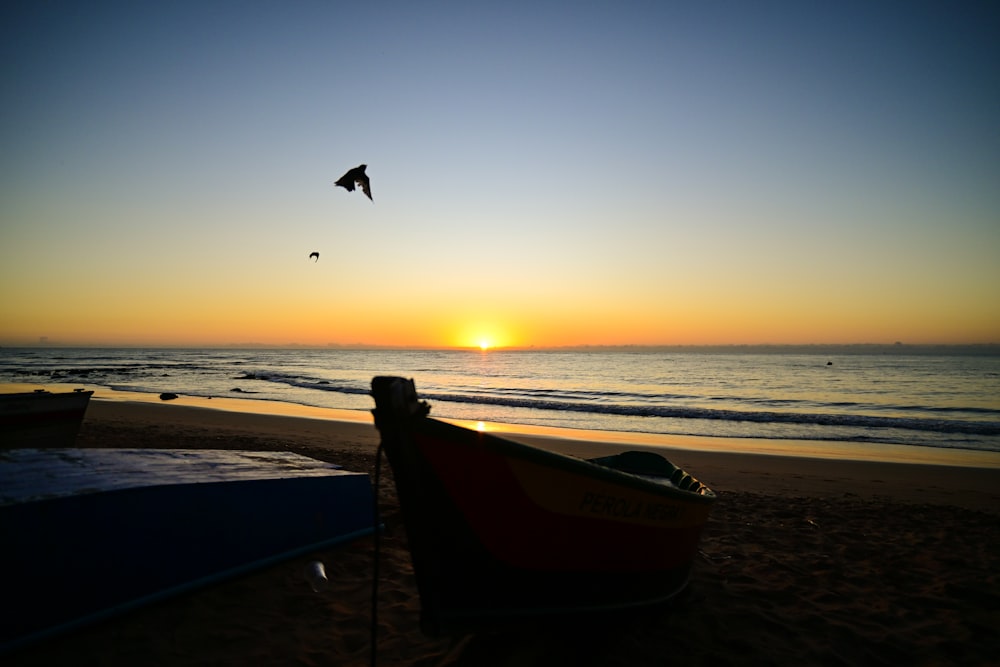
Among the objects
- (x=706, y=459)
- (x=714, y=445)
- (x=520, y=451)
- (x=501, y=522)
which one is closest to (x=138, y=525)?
(x=501, y=522)

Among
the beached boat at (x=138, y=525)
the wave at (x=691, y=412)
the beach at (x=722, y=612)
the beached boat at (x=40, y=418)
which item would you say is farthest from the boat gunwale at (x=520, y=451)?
the wave at (x=691, y=412)

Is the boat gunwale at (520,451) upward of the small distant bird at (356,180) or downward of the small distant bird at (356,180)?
downward

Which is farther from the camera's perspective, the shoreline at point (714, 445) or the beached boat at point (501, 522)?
the shoreline at point (714, 445)

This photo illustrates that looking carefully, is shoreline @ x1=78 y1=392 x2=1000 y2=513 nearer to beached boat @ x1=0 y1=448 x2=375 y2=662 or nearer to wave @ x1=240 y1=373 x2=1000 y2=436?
beached boat @ x1=0 y1=448 x2=375 y2=662

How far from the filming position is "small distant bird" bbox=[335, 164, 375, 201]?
778 centimetres

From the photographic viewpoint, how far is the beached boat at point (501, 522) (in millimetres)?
3186

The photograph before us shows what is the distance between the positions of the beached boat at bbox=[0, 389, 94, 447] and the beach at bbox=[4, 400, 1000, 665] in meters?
5.86

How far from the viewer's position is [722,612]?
498cm

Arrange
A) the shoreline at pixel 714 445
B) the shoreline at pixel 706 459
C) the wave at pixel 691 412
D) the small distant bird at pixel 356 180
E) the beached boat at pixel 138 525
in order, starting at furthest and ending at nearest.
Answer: the wave at pixel 691 412 → the shoreline at pixel 714 445 → the shoreline at pixel 706 459 → the small distant bird at pixel 356 180 → the beached boat at pixel 138 525

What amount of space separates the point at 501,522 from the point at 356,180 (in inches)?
248

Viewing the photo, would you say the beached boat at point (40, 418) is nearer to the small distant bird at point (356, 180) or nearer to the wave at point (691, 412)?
the small distant bird at point (356, 180)

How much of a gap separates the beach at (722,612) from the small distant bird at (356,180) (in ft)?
16.0

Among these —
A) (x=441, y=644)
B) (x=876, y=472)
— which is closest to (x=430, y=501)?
(x=441, y=644)

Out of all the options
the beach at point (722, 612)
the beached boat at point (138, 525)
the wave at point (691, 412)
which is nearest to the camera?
the beached boat at point (138, 525)
